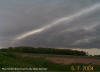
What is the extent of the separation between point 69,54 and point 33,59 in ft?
35.4

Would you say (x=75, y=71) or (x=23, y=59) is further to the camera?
(x=23, y=59)

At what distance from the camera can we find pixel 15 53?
78.5 metres

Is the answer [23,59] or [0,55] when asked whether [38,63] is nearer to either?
[23,59]

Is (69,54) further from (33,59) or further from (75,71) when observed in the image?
(75,71)

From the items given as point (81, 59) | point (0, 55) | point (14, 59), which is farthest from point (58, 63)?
point (0, 55)

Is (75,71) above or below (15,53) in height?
below

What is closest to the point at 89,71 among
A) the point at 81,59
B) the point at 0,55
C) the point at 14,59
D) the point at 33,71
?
the point at 33,71

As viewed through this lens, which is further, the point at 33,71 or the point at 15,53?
the point at 15,53

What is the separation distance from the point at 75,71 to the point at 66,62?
41.8ft

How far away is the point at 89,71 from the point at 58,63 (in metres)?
16.2

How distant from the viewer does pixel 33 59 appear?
2938 inches

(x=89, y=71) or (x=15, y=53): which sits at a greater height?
(x=15, y=53)

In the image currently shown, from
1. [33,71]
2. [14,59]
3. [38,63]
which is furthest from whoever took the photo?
[14,59]

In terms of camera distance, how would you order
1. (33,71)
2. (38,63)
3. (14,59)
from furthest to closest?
(14,59) < (38,63) < (33,71)
